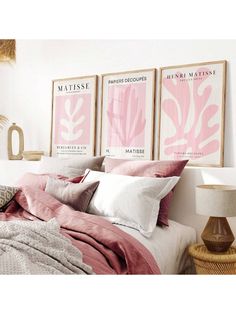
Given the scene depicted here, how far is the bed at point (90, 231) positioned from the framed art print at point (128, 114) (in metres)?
0.38

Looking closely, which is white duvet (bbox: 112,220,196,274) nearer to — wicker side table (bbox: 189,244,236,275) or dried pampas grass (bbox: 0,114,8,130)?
wicker side table (bbox: 189,244,236,275)

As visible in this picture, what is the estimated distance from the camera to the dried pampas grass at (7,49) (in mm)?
4105

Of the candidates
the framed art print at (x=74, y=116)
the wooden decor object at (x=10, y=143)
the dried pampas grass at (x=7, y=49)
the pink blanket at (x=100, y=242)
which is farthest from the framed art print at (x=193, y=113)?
the dried pampas grass at (x=7, y=49)

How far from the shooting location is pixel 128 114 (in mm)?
3309

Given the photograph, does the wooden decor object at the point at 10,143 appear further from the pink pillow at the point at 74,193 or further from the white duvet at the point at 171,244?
the white duvet at the point at 171,244

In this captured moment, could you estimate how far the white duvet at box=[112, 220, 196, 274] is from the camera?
87.7 inches

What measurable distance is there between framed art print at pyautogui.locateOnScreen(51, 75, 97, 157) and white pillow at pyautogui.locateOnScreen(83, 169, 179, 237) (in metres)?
1.00

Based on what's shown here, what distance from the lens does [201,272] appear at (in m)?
2.41

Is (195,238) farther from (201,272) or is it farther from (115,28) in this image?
(115,28)

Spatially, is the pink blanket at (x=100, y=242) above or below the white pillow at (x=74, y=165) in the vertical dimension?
below

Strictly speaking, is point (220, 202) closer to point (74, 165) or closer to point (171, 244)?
point (171, 244)

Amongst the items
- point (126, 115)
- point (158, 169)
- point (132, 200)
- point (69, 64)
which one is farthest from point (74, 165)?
point (69, 64)
